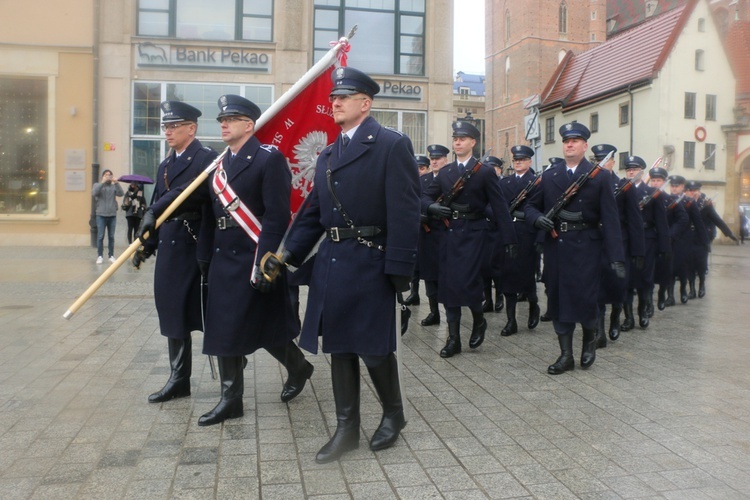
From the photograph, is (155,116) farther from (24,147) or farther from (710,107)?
(710,107)

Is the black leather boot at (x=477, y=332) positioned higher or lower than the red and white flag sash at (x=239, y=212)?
lower

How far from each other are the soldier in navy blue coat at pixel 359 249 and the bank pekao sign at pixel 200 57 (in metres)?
17.8

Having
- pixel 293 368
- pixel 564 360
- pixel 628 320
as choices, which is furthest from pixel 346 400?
pixel 628 320

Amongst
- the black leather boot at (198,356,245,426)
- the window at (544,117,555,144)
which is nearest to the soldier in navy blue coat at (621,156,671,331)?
A: the black leather boot at (198,356,245,426)

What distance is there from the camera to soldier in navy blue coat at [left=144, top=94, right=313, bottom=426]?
486cm

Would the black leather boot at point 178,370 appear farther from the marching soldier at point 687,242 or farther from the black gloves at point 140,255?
the marching soldier at point 687,242

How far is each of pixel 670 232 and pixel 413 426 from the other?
8761 mm

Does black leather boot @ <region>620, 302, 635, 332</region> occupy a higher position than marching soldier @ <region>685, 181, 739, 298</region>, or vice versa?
marching soldier @ <region>685, 181, 739, 298</region>

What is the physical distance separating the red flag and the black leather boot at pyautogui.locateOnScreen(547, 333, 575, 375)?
263cm

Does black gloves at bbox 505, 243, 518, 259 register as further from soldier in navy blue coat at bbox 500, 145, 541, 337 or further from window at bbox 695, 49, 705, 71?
window at bbox 695, 49, 705, 71

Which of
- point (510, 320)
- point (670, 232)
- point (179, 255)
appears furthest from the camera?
point (670, 232)

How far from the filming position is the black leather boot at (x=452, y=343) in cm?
721

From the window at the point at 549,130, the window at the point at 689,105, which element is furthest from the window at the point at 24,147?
the window at the point at 549,130

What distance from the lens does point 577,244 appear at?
6637 millimetres
